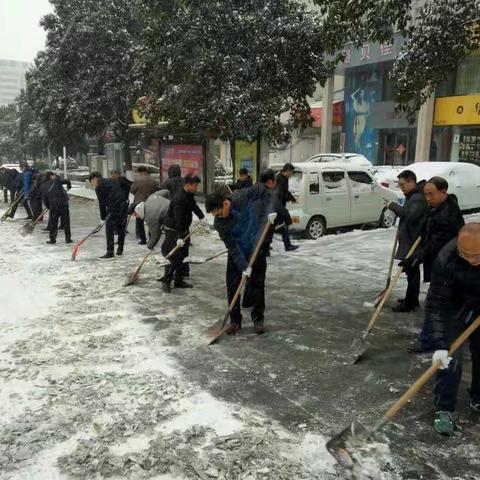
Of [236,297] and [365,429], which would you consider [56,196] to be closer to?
[236,297]

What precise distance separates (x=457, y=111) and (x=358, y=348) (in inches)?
733

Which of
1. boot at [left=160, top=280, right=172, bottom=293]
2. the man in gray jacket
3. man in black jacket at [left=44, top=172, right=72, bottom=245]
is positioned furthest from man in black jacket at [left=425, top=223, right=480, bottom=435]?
man in black jacket at [left=44, top=172, right=72, bottom=245]

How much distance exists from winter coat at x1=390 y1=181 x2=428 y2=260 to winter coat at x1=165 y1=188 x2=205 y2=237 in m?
2.72

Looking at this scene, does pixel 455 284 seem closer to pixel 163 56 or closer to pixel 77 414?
pixel 77 414

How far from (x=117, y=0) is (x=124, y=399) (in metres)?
18.6

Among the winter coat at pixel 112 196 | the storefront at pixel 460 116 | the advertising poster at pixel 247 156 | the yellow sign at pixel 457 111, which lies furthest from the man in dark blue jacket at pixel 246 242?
the storefront at pixel 460 116

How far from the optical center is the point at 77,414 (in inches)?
152

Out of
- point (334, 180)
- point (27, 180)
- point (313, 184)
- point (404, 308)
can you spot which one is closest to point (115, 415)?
point (404, 308)

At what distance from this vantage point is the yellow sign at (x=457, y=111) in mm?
19828

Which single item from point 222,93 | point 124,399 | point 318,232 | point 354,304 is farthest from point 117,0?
point 124,399

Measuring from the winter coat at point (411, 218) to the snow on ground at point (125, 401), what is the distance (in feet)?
3.37

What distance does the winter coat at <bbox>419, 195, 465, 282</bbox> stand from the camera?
15.7 ft

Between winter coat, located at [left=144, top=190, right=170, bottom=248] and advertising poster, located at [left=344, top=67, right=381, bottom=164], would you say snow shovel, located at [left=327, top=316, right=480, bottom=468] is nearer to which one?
winter coat, located at [left=144, top=190, right=170, bottom=248]

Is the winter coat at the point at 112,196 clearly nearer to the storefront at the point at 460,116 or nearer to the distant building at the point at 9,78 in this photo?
the storefront at the point at 460,116
